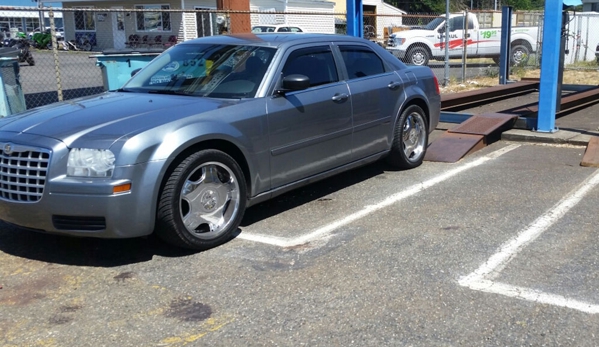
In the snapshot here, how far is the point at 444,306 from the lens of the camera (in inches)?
159

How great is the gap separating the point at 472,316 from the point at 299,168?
2433mm

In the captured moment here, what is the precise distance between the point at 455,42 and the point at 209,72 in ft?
62.0

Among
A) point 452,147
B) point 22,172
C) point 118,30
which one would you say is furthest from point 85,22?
point 22,172

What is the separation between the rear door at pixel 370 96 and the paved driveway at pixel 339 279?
2.10ft

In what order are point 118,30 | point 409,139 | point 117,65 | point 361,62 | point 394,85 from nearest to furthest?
1. point 361,62
2. point 394,85
3. point 409,139
4. point 117,65
5. point 118,30

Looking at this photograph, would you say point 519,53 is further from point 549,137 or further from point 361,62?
point 361,62

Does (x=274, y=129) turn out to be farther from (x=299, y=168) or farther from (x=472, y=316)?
(x=472, y=316)

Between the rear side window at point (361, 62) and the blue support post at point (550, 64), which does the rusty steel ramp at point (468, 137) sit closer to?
the blue support post at point (550, 64)

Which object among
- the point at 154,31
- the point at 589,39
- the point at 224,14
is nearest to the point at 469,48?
the point at 589,39

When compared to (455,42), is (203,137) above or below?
below

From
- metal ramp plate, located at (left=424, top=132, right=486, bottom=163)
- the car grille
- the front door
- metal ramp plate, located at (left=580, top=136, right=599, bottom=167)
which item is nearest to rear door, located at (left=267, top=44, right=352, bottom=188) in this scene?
the car grille

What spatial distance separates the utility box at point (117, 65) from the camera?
1112 centimetres

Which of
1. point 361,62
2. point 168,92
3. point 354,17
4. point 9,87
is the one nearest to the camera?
point 168,92

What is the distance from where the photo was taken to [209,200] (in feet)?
16.9
